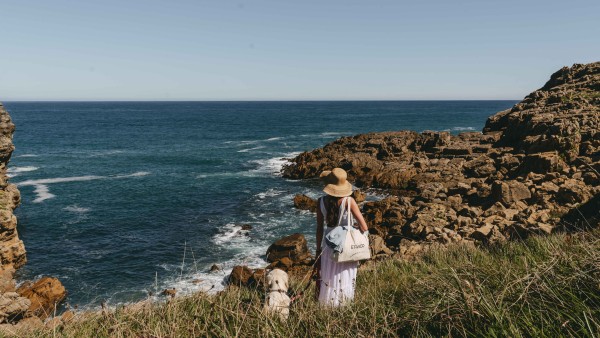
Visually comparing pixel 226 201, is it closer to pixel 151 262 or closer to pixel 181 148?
pixel 151 262

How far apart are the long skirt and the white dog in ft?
1.78

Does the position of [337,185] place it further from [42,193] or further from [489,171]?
[42,193]

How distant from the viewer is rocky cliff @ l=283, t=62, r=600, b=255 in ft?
51.7

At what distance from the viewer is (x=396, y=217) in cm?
2030

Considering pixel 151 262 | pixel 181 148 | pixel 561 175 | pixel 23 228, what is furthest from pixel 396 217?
pixel 181 148

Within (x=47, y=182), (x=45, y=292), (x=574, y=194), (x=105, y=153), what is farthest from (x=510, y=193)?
(x=105, y=153)

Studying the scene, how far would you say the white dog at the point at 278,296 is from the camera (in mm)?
4211

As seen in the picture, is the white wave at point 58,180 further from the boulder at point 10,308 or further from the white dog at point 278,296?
the white dog at point 278,296

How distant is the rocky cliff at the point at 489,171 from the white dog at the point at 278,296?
19.9 ft

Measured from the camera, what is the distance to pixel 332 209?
201 inches

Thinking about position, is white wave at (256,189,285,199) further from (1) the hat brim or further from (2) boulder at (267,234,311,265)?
(1) the hat brim

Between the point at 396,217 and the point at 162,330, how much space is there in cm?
1769

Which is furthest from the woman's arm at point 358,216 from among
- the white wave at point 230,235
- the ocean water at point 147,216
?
the white wave at point 230,235

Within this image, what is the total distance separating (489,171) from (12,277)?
27.4 metres
